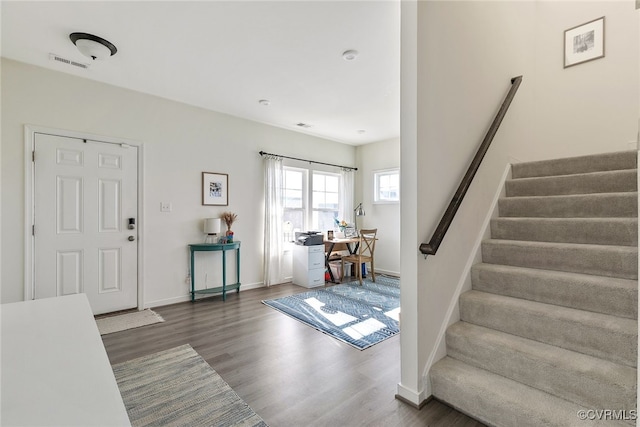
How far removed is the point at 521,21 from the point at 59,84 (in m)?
4.93

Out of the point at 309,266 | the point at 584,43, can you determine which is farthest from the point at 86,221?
the point at 584,43

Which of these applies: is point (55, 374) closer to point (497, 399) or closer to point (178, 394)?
point (178, 394)

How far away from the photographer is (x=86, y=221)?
3.31m

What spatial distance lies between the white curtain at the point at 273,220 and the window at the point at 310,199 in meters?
0.25

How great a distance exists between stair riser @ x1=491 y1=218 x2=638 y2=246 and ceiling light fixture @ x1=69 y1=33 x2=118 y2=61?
142 inches

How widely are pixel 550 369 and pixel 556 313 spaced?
0.34 meters

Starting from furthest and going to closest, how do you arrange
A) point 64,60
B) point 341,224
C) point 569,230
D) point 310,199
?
point 341,224 → point 310,199 → point 64,60 → point 569,230

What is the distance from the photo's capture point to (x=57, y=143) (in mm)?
3133

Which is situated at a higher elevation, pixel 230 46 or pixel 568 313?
pixel 230 46

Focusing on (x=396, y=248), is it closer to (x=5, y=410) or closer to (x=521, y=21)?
(x=521, y=21)

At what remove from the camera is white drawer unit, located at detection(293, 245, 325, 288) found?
4.77m

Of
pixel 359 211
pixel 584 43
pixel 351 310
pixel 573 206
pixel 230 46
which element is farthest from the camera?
pixel 359 211

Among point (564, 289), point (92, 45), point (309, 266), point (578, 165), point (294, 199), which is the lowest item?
point (309, 266)

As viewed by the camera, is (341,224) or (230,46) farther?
(341,224)
